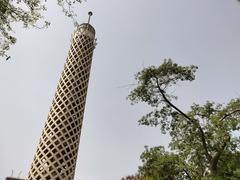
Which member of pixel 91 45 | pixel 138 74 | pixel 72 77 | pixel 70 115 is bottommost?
pixel 138 74

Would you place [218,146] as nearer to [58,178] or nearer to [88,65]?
[58,178]

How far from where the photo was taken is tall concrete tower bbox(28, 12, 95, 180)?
30.9 meters

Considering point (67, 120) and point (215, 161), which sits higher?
point (67, 120)

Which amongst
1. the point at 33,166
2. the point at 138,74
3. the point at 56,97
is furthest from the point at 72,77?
the point at 138,74

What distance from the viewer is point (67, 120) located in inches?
1319

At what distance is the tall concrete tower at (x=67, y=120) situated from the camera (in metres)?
30.9

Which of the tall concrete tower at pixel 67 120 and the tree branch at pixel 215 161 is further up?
the tall concrete tower at pixel 67 120

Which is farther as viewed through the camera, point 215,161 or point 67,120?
point 67,120

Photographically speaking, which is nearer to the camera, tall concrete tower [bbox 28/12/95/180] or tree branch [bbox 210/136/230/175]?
tree branch [bbox 210/136/230/175]

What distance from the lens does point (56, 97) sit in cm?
3534

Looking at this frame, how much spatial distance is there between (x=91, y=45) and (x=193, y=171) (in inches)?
1124

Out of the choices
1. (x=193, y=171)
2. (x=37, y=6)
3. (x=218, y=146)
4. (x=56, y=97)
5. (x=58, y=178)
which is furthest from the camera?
(x=56, y=97)

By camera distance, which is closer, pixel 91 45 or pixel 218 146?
pixel 218 146

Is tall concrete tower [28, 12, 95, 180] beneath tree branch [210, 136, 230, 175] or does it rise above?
above
